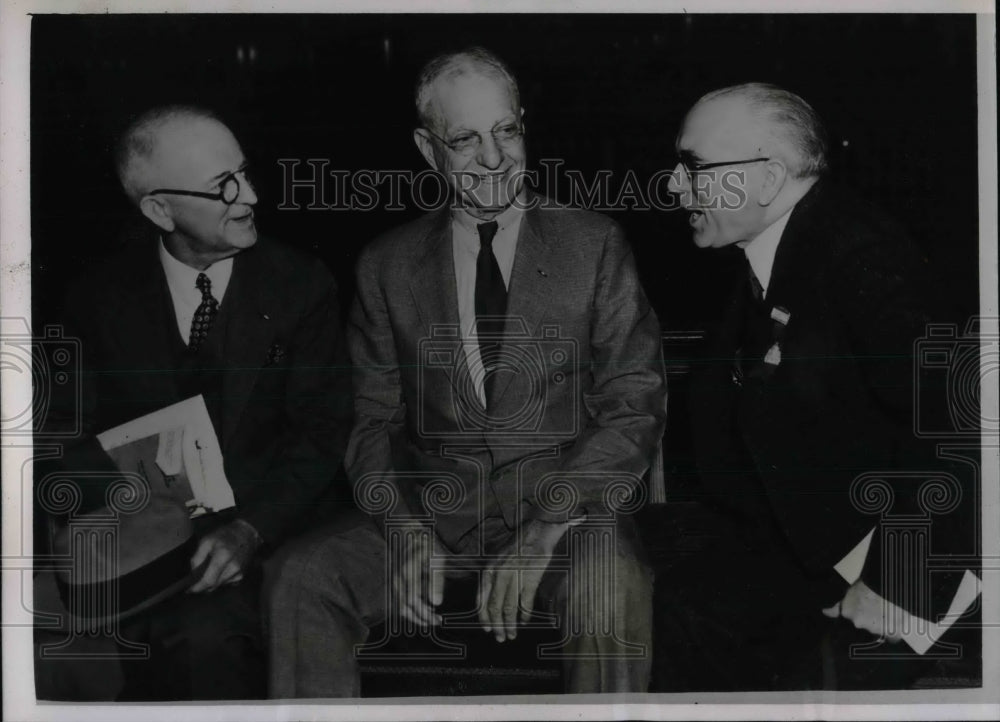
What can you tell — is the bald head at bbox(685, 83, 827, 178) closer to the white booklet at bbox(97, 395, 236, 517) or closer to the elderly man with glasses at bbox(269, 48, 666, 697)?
the elderly man with glasses at bbox(269, 48, 666, 697)

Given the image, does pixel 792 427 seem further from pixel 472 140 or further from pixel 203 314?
pixel 203 314

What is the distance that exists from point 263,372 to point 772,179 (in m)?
1.71

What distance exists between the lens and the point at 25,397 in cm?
361

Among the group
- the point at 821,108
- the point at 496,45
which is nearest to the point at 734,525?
the point at 821,108

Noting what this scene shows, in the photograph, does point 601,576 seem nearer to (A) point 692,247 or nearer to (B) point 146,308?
(A) point 692,247

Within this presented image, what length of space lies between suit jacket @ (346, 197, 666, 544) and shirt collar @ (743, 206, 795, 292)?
36 cm

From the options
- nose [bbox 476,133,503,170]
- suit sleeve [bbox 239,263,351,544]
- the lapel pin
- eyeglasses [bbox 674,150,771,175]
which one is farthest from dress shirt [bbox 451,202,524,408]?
the lapel pin

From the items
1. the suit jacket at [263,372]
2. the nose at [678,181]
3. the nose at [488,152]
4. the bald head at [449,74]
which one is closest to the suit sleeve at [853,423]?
the nose at [678,181]

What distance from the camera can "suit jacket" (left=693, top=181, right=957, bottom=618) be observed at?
3506mm

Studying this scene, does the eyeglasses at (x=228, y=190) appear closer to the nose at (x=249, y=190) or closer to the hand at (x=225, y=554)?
the nose at (x=249, y=190)

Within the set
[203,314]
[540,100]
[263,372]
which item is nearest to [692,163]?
[540,100]

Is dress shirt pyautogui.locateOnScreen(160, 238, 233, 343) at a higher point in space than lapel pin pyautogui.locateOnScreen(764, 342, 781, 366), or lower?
higher

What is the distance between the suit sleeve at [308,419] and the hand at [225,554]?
0.13ft

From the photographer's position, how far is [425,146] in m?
3.52
